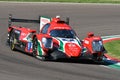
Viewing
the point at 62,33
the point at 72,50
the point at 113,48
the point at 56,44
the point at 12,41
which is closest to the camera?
the point at 72,50

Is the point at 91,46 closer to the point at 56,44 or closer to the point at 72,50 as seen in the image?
the point at 72,50

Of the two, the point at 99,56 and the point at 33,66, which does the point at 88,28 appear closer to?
the point at 99,56

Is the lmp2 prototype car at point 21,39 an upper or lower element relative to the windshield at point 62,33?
lower

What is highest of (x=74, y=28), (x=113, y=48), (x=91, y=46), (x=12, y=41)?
(x=91, y=46)

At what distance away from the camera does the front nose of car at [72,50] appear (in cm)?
1745

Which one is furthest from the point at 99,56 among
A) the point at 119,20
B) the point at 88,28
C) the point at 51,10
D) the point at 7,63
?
the point at 51,10

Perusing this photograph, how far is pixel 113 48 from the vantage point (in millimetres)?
21141

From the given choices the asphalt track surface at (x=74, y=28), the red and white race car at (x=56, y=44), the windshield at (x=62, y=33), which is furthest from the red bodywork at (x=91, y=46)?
the windshield at (x=62, y=33)

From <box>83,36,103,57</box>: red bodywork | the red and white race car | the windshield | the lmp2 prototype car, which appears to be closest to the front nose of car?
the red and white race car

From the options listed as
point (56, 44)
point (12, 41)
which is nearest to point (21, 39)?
point (12, 41)

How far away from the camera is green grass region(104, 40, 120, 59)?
19953mm

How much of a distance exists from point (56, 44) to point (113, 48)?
3.87 metres

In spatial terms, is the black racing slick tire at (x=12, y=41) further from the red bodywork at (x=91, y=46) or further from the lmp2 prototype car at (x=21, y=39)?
the red bodywork at (x=91, y=46)

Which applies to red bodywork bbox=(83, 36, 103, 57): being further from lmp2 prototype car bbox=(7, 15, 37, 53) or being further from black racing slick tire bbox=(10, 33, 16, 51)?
black racing slick tire bbox=(10, 33, 16, 51)
